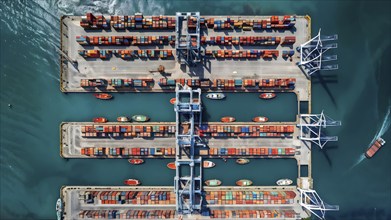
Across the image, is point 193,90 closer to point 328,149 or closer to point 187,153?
point 187,153

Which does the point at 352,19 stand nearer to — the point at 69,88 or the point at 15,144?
the point at 69,88

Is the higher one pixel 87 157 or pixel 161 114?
pixel 161 114

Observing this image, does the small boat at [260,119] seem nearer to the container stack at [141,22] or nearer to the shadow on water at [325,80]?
the shadow on water at [325,80]

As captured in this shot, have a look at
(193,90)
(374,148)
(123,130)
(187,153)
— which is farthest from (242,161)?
(374,148)

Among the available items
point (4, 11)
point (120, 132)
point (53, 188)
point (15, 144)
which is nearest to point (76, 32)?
point (4, 11)

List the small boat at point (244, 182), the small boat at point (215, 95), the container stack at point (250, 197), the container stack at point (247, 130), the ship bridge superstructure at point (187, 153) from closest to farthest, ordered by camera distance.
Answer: the ship bridge superstructure at point (187, 153) → the container stack at point (247, 130) → the container stack at point (250, 197) → the small boat at point (215, 95) → the small boat at point (244, 182)

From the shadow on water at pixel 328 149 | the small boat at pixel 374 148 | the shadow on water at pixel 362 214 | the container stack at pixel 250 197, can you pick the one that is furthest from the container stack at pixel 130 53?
the shadow on water at pixel 362 214
